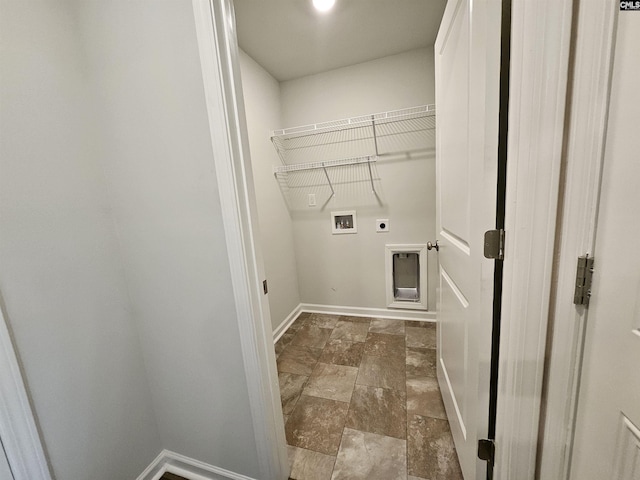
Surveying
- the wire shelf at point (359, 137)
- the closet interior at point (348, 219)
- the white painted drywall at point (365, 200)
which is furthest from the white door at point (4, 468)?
the wire shelf at point (359, 137)

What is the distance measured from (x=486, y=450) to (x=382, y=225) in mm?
1790

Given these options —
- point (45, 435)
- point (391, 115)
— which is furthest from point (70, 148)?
point (391, 115)

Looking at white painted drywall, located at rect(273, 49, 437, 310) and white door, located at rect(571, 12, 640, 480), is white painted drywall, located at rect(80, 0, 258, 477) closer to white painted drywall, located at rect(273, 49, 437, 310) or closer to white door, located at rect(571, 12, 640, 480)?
white door, located at rect(571, 12, 640, 480)

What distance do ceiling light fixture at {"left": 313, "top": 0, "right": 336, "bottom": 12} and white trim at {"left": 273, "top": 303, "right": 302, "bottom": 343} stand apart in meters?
2.52

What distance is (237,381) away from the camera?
1007mm

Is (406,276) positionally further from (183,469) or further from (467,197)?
(183,469)

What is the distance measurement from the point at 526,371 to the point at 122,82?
1.73 metres

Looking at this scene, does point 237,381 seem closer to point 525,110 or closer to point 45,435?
point 45,435

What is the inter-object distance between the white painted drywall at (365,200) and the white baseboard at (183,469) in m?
1.74

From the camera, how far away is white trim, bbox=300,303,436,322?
2.42m

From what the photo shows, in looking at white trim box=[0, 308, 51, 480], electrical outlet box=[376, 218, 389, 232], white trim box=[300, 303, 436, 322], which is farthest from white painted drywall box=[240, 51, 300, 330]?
white trim box=[0, 308, 51, 480]

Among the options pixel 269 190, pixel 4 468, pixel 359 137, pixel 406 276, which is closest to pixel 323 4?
pixel 359 137

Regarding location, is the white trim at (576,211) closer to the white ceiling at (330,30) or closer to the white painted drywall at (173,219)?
the white painted drywall at (173,219)

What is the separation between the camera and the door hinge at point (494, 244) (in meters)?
0.69
